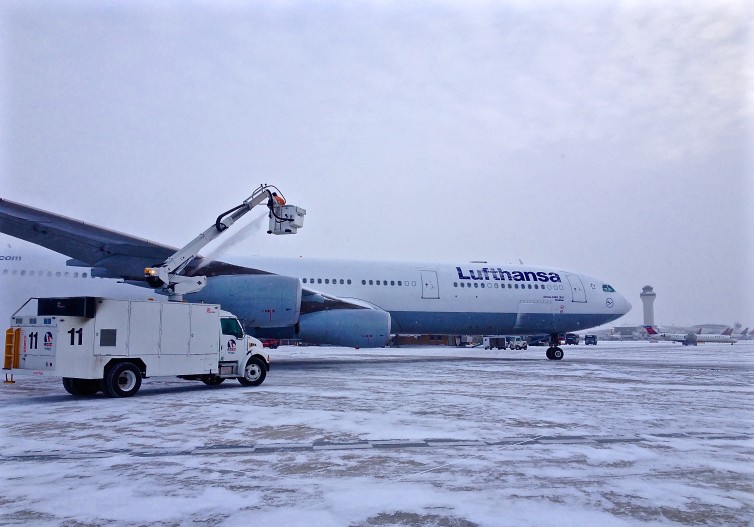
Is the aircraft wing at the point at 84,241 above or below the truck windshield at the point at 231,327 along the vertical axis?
above

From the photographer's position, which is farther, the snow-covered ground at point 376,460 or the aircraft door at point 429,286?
the aircraft door at point 429,286

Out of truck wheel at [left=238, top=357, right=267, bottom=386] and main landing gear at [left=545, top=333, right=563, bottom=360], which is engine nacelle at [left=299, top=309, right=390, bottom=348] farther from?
main landing gear at [left=545, top=333, right=563, bottom=360]

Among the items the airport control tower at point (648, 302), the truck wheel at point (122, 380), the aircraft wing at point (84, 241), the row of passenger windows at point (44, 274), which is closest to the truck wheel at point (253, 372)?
the truck wheel at point (122, 380)

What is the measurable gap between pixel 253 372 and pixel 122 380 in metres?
3.40

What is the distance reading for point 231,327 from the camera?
14953 millimetres

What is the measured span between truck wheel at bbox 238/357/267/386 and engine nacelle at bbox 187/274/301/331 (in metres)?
4.65

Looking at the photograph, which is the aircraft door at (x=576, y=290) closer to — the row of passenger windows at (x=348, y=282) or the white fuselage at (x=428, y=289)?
the white fuselage at (x=428, y=289)

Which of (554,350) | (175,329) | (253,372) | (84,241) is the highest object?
(84,241)

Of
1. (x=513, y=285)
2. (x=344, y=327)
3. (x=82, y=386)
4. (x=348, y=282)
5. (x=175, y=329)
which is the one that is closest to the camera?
(x=82, y=386)

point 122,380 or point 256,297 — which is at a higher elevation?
point 256,297

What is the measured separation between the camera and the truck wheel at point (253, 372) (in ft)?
49.9

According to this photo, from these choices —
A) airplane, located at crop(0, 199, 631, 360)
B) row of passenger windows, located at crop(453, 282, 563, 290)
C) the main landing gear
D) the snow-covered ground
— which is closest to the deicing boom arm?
airplane, located at crop(0, 199, 631, 360)

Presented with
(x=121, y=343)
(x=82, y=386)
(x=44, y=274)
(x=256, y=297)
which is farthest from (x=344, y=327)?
(x=44, y=274)

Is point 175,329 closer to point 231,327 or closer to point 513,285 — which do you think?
point 231,327
